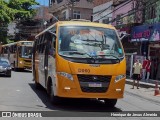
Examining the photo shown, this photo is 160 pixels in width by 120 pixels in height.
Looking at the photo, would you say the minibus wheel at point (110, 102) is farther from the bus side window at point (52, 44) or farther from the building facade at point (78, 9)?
the building facade at point (78, 9)

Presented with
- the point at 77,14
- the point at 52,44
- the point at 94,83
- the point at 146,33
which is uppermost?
the point at 77,14

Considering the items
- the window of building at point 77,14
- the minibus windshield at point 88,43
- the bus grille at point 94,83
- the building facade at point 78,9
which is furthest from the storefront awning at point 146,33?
the window of building at point 77,14

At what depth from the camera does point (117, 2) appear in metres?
47.2

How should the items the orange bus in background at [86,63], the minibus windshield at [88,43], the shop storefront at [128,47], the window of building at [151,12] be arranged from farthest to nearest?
the shop storefront at [128,47], the window of building at [151,12], the minibus windshield at [88,43], the orange bus in background at [86,63]

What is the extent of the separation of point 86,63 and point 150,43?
20517 mm

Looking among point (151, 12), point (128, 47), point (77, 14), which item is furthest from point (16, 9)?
point (151, 12)

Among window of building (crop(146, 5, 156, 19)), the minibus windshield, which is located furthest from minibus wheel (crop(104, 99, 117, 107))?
window of building (crop(146, 5, 156, 19))

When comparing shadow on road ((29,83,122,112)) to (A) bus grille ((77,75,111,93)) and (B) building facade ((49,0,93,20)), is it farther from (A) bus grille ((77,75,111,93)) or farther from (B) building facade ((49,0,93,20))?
(B) building facade ((49,0,93,20))

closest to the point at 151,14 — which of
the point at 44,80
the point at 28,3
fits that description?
the point at 44,80

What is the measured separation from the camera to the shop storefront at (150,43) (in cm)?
3033

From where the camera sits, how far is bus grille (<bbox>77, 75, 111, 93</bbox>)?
12508mm

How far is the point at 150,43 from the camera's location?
106 feet

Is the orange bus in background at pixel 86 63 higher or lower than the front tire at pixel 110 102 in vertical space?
higher

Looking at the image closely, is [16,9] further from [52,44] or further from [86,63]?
[86,63]
